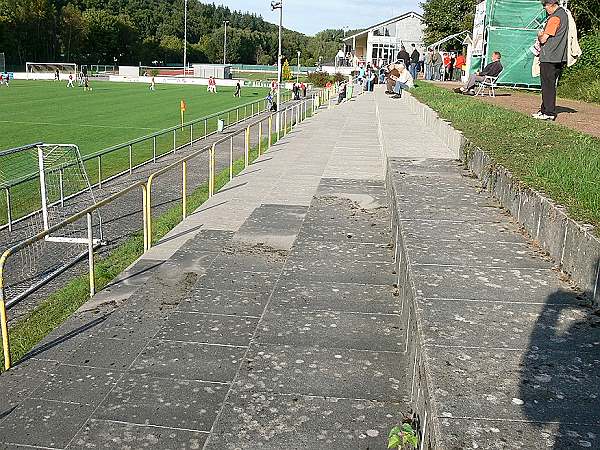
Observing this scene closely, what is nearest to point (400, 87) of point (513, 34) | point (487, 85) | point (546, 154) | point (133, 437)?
point (513, 34)

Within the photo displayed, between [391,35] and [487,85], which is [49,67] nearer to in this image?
[391,35]

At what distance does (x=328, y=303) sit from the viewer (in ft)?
18.5

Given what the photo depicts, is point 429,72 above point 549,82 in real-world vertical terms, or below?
above

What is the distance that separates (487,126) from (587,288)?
6600 mm

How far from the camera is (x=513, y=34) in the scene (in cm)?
2214

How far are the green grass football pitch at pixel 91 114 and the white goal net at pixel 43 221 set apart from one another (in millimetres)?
9271

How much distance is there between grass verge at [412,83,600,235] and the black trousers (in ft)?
1.26

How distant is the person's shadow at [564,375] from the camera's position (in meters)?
2.66

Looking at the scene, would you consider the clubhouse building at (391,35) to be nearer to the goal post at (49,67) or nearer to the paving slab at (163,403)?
the goal post at (49,67)

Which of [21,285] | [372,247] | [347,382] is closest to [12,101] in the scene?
[21,285]

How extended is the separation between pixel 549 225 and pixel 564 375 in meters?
2.07

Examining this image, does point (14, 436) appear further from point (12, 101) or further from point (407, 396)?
point (12, 101)

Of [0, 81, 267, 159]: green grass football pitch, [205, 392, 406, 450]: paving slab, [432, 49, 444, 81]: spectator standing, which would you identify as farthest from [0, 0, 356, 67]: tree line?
[205, 392, 406, 450]: paving slab

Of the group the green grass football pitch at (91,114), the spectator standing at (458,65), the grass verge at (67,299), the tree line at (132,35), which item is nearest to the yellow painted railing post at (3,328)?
the grass verge at (67,299)
